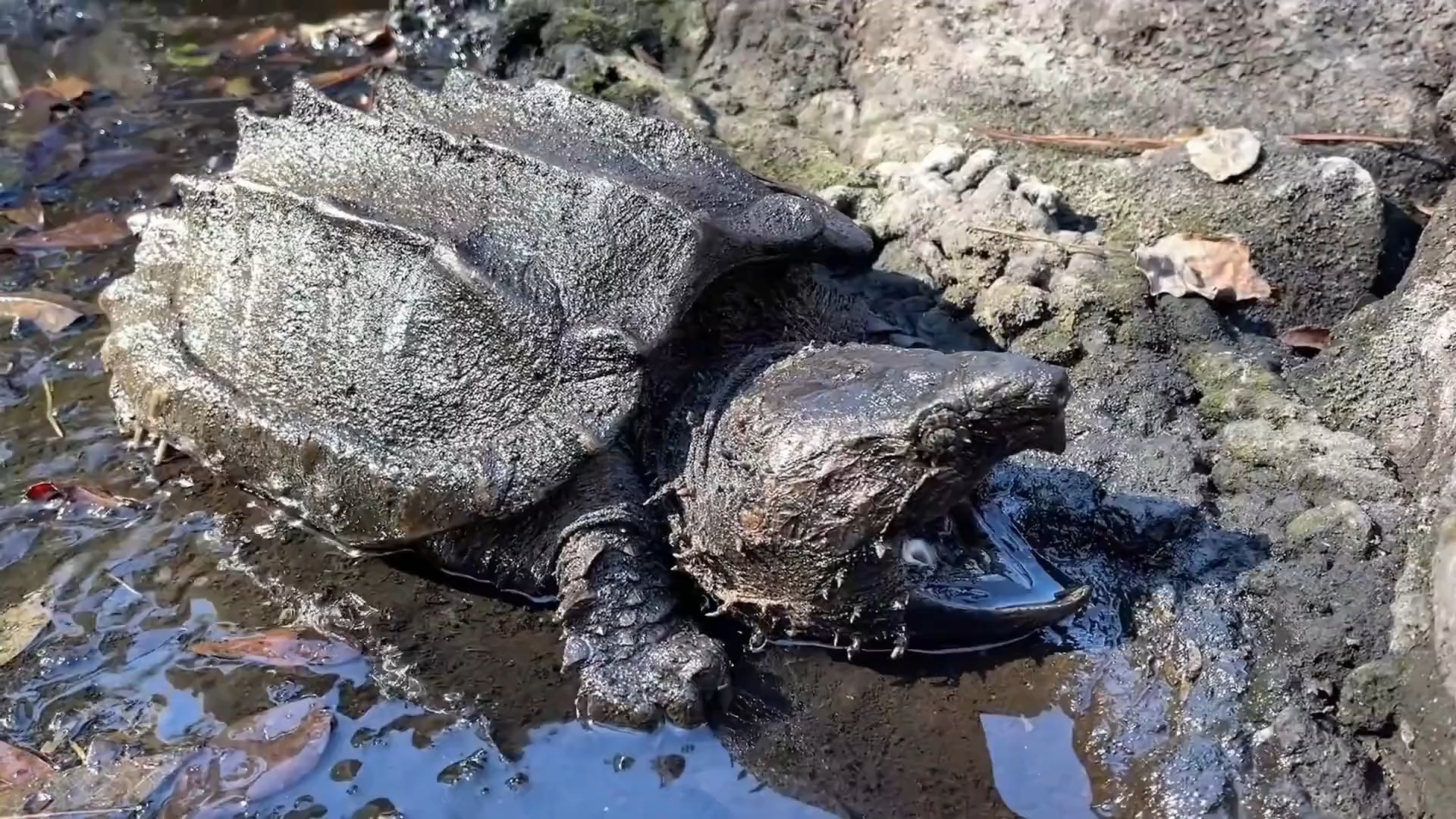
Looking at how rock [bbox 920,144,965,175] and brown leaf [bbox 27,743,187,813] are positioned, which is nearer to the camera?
brown leaf [bbox 27,743,187,813]

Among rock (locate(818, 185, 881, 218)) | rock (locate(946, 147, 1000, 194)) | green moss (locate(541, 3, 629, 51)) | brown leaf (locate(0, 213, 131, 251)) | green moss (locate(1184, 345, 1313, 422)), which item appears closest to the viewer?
green moss (locate(1184, 345, 1313, 422))

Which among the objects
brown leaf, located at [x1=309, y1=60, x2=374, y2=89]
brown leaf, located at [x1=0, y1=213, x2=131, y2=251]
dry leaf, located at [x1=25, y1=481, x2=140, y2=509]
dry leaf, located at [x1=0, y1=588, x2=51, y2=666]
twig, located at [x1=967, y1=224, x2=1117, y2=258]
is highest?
twig, located at [x1=967, y1=224, x2=1117, y2=258]

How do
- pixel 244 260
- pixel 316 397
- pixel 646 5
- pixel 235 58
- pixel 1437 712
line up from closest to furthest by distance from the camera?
pixel 1437 712
pixel 316 397
pixel 244 260
pixel 646 5
pixel 235 58

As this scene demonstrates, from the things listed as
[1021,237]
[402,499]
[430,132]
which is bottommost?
[402,499]

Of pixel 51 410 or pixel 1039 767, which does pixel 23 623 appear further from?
pixel 1039 767

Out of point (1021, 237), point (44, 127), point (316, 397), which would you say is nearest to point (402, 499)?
point (316, 397)

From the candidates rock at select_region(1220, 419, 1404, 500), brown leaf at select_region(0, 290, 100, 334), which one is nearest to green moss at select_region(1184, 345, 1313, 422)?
rock at select_region(1220, 419, 1404, 500)

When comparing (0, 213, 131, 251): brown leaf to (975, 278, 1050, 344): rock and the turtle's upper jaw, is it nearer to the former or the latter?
the turtle's upper jaw

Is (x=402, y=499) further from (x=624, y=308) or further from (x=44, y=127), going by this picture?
(x=44, y=127)
